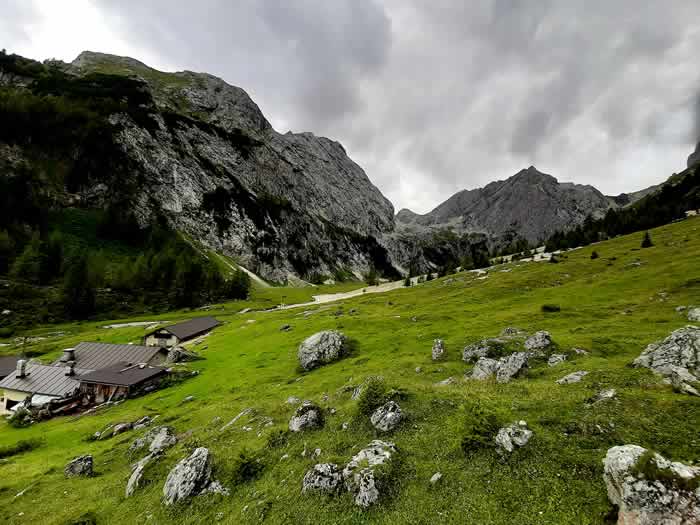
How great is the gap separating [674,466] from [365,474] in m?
10.9

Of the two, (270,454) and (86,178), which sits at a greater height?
(86,178)

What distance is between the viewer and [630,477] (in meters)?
9.70

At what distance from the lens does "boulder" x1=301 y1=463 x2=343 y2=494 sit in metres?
15.5

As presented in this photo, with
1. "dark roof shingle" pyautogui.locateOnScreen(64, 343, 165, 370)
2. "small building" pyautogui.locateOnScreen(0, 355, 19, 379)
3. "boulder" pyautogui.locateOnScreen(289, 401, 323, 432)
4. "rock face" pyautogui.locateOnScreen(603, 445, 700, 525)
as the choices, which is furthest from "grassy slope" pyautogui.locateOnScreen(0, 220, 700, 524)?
"small building" pyautogui.locateOnScreen(0, 355, 19, 379)

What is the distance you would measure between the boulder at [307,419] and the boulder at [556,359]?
60.1 feet

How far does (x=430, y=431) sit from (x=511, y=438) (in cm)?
459

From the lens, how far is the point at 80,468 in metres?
27.0

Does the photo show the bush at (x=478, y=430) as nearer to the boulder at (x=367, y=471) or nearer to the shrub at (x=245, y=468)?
the boulder at (x=367, y=471)

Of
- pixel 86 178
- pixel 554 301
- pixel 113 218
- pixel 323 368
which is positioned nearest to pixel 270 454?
pixel 323 368

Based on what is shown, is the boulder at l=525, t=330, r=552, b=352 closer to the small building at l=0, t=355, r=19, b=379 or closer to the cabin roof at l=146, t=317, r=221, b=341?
the cabin roof at l=146, t=317, r=221, b=341

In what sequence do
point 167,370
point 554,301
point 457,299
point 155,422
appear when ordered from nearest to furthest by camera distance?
point 155,422 → point 554,301 → point 167,370 → point 457,299

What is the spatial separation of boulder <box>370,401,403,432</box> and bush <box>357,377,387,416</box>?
0.83 m

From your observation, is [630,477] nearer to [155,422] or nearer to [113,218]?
[155,422]

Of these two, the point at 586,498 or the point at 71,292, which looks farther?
the point at 71,292
